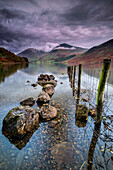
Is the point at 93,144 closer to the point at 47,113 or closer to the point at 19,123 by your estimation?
the point at 47,113

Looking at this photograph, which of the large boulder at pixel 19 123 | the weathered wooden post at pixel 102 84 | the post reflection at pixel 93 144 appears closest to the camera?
the post reflection at pixel 93 144

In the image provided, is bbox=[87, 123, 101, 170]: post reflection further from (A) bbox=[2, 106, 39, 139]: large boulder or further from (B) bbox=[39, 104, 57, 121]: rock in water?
(A) bbox=[2, 106, 39, 139]: large boulder

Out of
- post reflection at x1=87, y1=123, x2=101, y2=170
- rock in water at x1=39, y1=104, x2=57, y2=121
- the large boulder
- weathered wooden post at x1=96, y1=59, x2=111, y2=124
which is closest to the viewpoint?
post reflection at x1=87, y1=123, x2=101, y2=170

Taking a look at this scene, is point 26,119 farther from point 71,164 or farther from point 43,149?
point 71,164

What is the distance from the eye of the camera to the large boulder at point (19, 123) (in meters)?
5.19

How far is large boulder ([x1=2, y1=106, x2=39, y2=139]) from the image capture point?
5191mm

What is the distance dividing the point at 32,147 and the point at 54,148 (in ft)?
4.07

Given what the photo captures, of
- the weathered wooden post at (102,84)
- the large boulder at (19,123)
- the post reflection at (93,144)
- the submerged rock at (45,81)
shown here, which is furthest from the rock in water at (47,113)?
the submerged rock at (45,81)

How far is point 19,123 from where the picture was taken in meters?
5.29

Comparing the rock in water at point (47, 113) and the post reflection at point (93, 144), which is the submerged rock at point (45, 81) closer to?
the rock in water at point (47, 113)

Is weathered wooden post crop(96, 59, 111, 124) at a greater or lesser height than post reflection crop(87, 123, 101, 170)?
greater

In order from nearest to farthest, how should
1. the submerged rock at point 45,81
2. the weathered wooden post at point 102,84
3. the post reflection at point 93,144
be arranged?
the post reflection at point 93,144
the weathered wooden post at point 102,84
the submerged rock at point 45,81

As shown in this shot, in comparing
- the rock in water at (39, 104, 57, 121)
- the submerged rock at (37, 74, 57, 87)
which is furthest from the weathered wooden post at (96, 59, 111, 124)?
the submerged rock at (37, 74, 57, 87)

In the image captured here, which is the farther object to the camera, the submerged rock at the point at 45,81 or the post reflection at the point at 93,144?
the submerged rock at the point at 45,81
